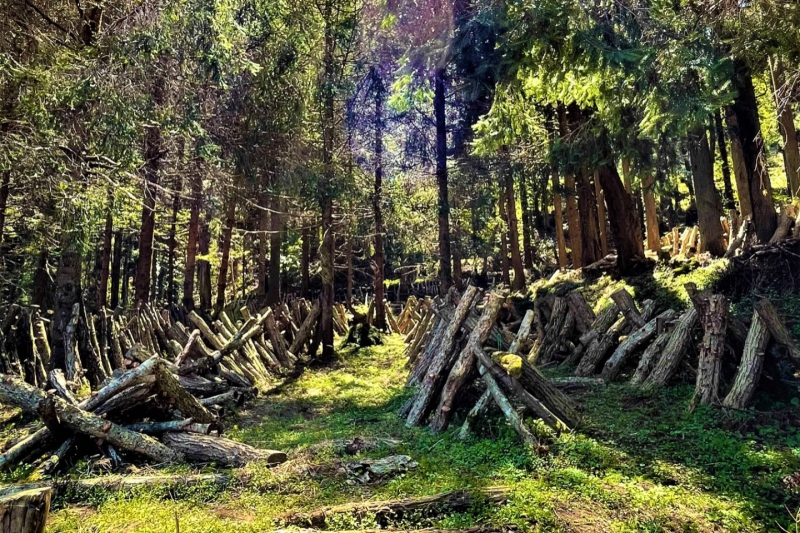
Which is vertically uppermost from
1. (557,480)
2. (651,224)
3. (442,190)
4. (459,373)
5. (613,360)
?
(442,190)

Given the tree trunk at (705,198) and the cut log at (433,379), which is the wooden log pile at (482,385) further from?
the tree trunk at (705,198)

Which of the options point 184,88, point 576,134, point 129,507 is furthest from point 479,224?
point 129,507

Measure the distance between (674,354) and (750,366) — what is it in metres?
1.09

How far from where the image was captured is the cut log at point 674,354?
6.93 m

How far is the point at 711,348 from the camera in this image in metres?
6.22

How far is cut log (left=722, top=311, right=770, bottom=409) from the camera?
5.74m

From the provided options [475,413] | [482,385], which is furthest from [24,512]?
[482,385]

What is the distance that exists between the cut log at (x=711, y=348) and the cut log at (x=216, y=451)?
15.8 feet

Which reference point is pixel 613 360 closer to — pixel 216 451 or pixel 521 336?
pixel 521 336

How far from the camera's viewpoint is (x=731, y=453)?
15.6ft

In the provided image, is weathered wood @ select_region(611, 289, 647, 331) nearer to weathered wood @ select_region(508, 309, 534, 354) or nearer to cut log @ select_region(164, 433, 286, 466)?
weathered wood @ select_region(508, 309, 534, 354)

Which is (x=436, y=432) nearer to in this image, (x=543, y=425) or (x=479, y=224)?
(x=543, y=425)

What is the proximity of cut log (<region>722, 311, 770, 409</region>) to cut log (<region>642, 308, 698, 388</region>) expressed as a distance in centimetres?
75

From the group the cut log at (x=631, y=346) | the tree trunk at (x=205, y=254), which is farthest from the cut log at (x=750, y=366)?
the tree trunk at (x=205, y=254)
